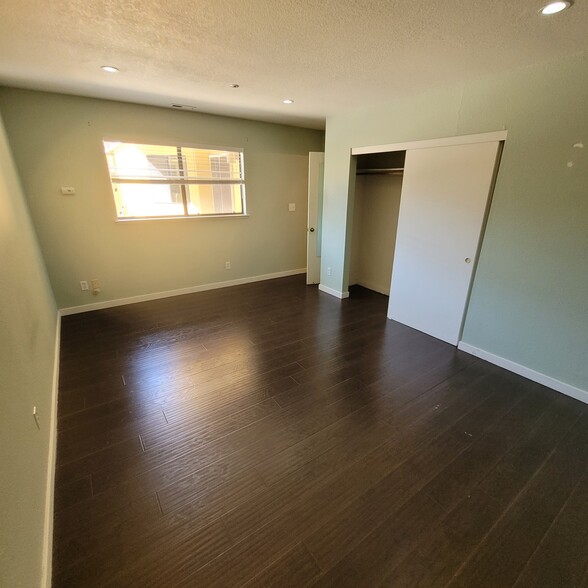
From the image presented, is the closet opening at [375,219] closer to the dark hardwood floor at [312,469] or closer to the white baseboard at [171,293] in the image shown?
the white baseboard at [171,293]

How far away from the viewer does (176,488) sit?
1.64 metres

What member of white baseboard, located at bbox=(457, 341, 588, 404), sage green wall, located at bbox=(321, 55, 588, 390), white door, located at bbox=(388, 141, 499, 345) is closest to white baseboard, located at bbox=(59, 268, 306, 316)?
white door, located at bbox=(388, 141, 499, 345)

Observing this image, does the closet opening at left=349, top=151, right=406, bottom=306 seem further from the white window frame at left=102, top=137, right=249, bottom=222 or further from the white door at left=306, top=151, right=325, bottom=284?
the white window frame at left=102, top=137, right=249, bottom=222

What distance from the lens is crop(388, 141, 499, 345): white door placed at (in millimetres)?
2684

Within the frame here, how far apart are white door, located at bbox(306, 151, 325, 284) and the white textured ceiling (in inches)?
59.8

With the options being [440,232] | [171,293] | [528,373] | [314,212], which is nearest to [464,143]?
[440,232]

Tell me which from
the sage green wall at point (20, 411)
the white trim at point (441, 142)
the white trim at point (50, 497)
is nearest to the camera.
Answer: the sage green wall at point (20, 411)

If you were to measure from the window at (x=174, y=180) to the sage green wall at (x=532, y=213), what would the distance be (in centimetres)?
266

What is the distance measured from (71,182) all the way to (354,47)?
335cm

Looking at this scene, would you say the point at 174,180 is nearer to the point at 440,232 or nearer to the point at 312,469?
the point at 440,232

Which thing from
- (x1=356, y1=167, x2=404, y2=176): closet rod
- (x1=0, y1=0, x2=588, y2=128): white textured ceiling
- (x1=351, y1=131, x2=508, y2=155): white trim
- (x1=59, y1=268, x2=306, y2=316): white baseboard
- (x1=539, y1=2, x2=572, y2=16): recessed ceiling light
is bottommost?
(x1=59, y1=268, x2=306, y2=316): white baseboard

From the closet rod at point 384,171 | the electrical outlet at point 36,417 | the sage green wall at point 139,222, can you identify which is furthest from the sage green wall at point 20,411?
the closet rod at point 384,171

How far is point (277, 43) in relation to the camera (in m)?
1.93

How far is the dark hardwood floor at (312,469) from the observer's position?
133cm
